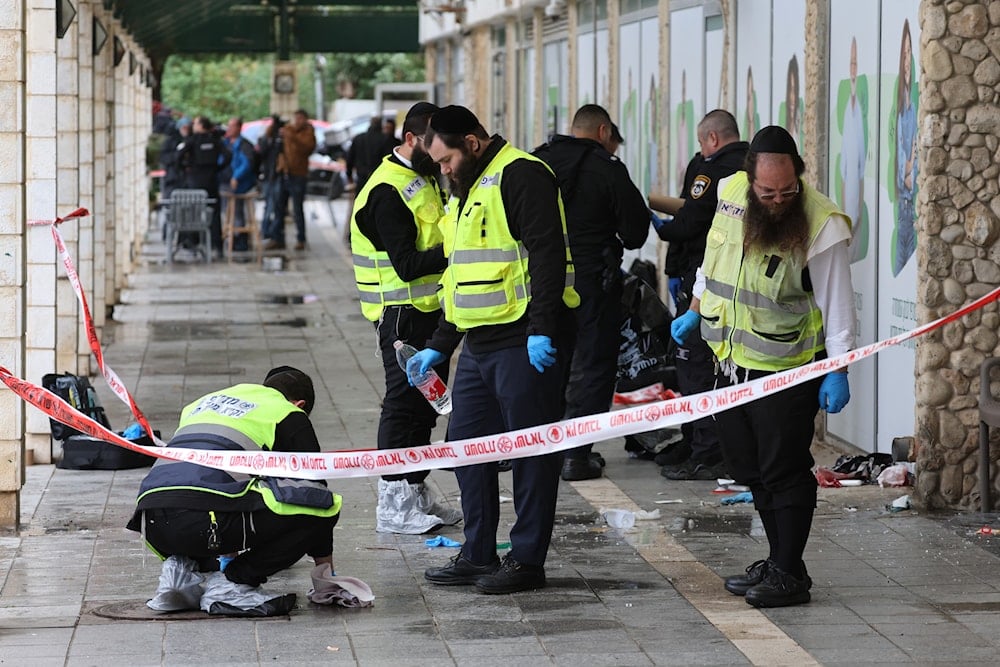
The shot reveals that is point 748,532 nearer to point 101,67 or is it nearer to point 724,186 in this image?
point 724,186

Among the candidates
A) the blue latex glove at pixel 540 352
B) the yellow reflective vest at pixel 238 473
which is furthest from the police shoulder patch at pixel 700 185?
the yellow reflective vest at pixel 238 473

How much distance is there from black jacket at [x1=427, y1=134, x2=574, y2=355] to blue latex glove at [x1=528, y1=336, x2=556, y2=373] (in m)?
0.03

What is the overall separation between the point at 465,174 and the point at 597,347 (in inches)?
108

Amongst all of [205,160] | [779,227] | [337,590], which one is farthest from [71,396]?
[205,160]

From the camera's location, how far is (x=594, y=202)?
9023 millimetres

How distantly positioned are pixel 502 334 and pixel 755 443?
102cm

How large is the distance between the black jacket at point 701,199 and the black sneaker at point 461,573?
2.74m

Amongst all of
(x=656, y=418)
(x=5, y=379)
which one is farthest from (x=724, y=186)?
(x=5, y=379)

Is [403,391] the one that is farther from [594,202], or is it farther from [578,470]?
[594,202]

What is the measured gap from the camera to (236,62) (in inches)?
2638

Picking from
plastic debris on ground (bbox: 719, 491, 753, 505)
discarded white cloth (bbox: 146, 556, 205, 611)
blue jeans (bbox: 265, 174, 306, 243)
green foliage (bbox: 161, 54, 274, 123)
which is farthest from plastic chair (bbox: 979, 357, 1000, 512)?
green foliage (bbox: 161, 54, 274, 123)

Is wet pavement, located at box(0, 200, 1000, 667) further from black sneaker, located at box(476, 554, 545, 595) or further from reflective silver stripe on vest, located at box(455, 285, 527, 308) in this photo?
reflective silver stripe on vest, located at box(455, 285, 527, 308)

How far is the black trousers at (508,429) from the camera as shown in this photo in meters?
6.58

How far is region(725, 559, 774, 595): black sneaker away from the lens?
6535mm
